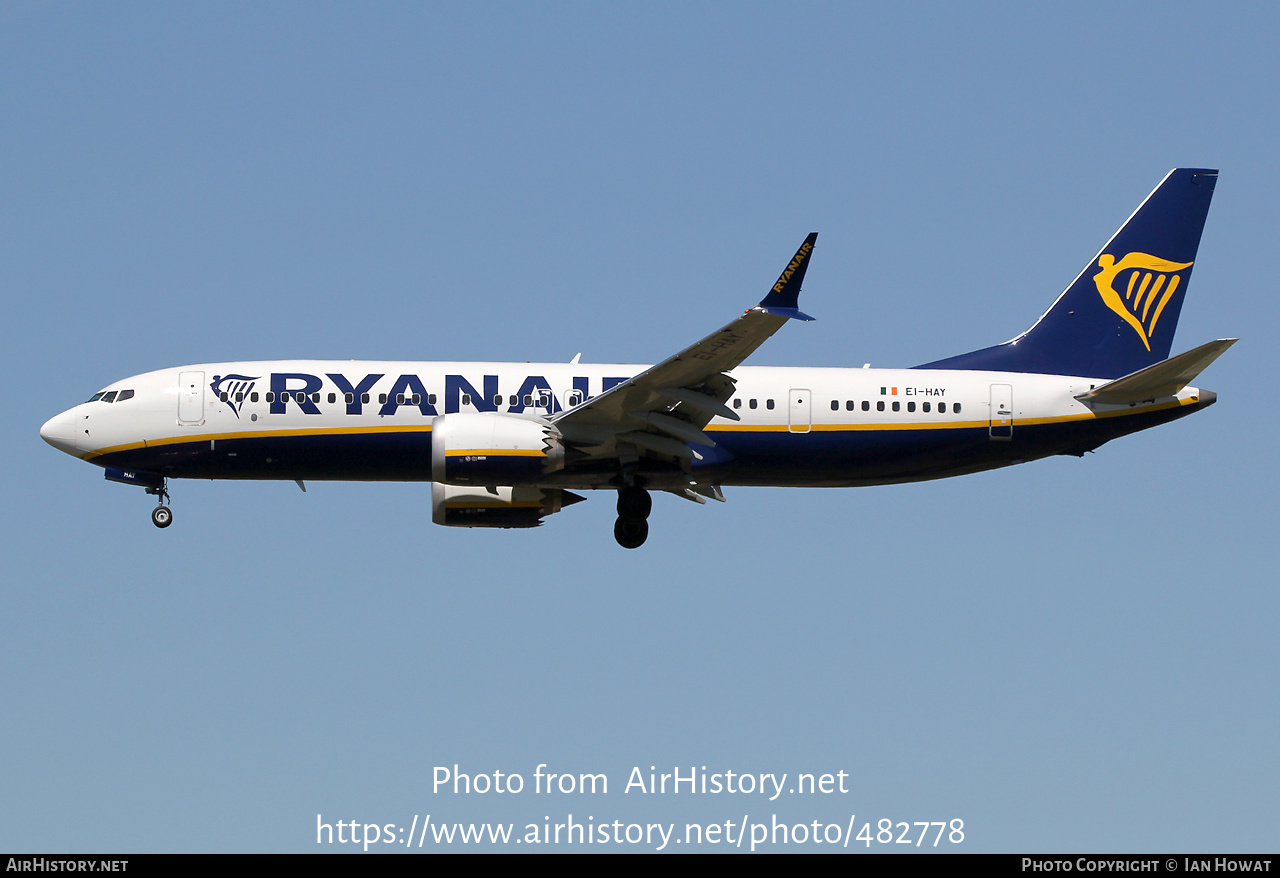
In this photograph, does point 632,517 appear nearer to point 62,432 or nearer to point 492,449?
point 492,449

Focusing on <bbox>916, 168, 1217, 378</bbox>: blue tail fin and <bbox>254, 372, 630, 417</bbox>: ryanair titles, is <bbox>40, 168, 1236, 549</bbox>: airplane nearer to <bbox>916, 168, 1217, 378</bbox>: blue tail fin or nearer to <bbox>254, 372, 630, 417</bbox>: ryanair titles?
<bbox>254, 372, 630, 417</bbox>: ryanair titles

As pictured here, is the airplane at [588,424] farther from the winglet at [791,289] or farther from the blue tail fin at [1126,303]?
the winglet at [791,289]

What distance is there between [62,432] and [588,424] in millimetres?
12395

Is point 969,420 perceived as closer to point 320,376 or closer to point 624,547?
point 624,547

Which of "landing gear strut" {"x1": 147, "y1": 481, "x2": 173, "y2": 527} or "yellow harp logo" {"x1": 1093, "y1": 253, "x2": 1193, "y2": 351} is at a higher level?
"yellow harp logo" {"x1": 1093, "y1": 253, "x2": 1193, "y2": 351}

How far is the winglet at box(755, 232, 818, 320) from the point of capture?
27578mm

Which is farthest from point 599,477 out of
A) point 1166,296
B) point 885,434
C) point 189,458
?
point 1166,296

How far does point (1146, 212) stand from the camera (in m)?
37.7

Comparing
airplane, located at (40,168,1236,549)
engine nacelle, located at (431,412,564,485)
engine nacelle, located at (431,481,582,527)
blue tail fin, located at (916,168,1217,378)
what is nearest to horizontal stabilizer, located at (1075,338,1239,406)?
airplane, located at (40,168,1236,549)

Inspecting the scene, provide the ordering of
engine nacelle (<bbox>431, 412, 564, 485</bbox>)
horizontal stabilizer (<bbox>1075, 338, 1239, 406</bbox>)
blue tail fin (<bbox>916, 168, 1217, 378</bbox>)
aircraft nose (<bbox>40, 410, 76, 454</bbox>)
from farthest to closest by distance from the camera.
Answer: blue tail fin (<bbox>916, 168, 1217, 378</bbox>) → aircraft nose (<bbox>40, 410, 76, 454</bbox>) → engine nacelle (<bbox>431, 412, 564, 485</bbox>) → horizontal stabilizer (<bbox>1075, 338, 1239, 406</bbox>)

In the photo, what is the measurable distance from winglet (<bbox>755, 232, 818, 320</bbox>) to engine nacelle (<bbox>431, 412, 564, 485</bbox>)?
6533 millimetres

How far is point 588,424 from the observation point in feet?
106

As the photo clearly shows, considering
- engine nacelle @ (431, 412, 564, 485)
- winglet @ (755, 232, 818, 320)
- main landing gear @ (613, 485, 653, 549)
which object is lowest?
main landing gear @ (613, 485, 653, 549)

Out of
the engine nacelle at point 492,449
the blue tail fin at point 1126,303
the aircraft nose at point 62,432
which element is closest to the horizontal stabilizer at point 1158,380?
the blue tail fin at point 1126,303
